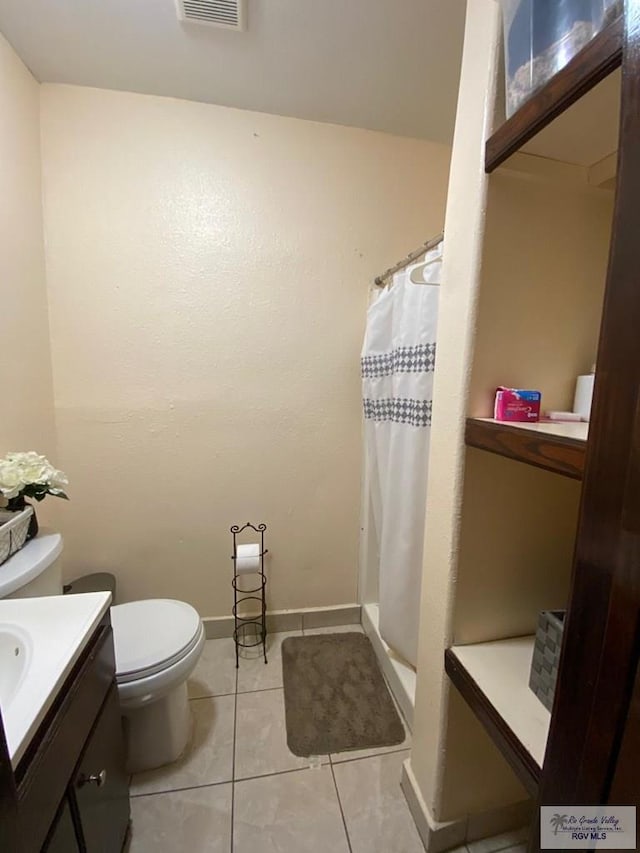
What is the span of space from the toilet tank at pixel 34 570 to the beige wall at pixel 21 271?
37 centimetres

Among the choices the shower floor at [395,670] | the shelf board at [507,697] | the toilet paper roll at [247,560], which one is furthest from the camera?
the toilet paper roll at [247,560]

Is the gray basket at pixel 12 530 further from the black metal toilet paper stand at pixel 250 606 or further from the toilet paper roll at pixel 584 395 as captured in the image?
the toilet paper roll at pixel 584 395

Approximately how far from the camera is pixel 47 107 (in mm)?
1466

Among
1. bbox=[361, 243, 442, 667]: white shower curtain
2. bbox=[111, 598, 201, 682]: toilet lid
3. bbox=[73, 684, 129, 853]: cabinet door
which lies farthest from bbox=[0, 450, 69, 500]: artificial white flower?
bbox=[361, 243, 442, 667]: white shower curtain

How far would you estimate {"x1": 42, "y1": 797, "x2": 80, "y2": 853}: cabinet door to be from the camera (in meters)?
0.65

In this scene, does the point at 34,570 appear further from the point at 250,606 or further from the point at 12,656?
the point at 250,606

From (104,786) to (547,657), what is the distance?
3.55ft

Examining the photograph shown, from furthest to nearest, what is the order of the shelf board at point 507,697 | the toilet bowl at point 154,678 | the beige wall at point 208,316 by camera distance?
1. the beige wall at point 208,316
2. the toilet bowl at point 154,678
3. the shelf board at point 507,697

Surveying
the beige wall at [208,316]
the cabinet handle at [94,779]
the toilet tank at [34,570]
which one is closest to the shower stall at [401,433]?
the beige wall at [208,316]

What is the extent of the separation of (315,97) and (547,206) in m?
1.22

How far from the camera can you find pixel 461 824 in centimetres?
106

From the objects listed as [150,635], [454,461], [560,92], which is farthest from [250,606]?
[560,92]

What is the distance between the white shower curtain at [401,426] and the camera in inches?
50.8

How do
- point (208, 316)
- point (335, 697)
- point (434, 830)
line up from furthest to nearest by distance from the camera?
1. point (208, 316)
2. point (335, 697)
3. point (434, 830)
